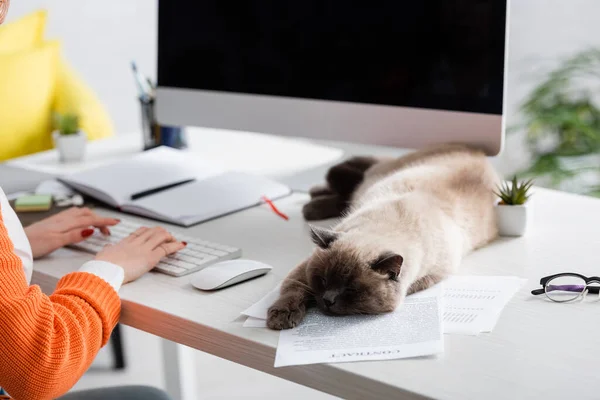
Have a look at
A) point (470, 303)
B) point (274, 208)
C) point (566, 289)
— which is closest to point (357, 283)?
point (470, 303)

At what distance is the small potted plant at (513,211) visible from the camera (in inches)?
50.9

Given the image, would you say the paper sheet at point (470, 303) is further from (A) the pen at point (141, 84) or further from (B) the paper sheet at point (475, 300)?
(A) the pen at point (141, 84)

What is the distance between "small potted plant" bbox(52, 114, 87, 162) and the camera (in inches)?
75.5

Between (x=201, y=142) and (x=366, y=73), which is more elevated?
(x=366, y=73)

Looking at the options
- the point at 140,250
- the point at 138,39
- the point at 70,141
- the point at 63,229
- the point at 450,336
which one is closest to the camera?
the point at 450,336

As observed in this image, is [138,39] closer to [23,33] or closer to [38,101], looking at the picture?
[23,33]

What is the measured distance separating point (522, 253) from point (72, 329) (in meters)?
0.70

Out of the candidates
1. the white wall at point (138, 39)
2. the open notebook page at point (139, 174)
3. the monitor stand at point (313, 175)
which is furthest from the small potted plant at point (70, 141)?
the white wall at point (138, 39)

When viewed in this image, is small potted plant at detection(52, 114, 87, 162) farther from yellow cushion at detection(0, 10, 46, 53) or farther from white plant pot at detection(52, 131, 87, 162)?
yellow cushion at detection(0, 10, 46, 53)

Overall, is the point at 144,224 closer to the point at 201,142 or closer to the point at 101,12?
the point at 201,142

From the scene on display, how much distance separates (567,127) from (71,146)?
152 cm

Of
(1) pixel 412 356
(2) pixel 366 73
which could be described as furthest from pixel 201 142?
(1) pixel 412 356

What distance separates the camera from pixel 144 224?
1.42m

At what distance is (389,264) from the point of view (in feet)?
3.26
